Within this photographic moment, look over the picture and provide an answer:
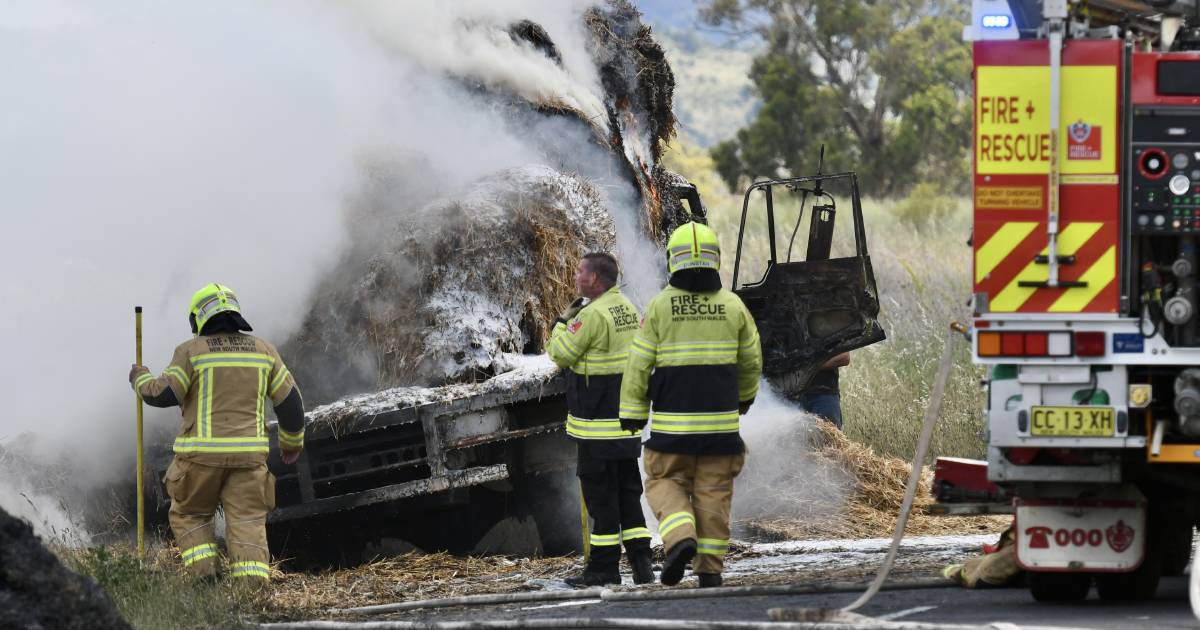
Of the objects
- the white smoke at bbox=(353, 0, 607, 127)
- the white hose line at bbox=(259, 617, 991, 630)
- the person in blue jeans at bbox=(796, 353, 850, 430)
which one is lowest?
the white hose line at bbox=(259, 617, 991, 630)

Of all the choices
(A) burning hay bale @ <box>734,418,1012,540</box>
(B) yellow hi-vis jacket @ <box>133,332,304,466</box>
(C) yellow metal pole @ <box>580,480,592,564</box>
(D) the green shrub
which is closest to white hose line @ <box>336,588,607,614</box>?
(B) yellow hi-vis jacket @ <box>133,332,304,466</box>

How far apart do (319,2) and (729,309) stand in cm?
388

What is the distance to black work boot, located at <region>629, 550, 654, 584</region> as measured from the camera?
8836mm

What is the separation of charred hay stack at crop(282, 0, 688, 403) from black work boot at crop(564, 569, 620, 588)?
128cm

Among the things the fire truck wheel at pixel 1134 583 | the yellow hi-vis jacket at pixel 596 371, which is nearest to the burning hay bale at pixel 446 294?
the yellow hi-vis jacket at pixel 596 371

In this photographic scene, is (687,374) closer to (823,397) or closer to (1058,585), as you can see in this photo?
(1058,585)

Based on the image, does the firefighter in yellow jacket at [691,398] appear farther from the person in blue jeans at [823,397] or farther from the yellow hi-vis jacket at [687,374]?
the person in blue jeans at [823,397]

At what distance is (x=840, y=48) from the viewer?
1489 inches

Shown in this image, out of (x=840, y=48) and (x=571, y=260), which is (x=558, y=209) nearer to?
(x=571, y=260)

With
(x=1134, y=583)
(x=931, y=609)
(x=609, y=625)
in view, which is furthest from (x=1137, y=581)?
(x=609, y=625)

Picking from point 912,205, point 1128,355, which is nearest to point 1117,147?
point 1128,355

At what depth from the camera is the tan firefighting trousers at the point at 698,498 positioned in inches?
326

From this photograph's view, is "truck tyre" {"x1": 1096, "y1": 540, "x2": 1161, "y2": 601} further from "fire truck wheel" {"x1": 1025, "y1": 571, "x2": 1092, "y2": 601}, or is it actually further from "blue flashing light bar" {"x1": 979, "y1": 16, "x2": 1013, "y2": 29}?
"blue flashing light bar" {"x1": 979, "y1": 16, "x2": 1013, "y2": 29}

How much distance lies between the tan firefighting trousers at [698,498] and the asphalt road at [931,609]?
49 centimetres
